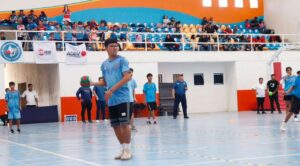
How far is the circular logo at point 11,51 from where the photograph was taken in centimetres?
2373

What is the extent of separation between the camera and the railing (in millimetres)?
25875

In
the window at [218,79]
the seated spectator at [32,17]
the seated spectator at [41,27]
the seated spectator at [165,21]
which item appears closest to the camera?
the seated spectator at [41,27]

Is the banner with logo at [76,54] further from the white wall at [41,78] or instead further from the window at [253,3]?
the window at [253,3]

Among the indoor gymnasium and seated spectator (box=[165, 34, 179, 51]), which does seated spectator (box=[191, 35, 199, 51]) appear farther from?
seated spectator (box=[165, 34, 179, 51])

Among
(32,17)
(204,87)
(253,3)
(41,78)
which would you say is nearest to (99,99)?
(41,78)

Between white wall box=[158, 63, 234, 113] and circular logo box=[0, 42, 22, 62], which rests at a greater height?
circular logo box=[0, 42, 22, 62]

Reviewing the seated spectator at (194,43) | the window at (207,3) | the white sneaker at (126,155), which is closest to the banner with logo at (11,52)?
the seated spectator at (194,43)

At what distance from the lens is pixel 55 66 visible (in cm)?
2586

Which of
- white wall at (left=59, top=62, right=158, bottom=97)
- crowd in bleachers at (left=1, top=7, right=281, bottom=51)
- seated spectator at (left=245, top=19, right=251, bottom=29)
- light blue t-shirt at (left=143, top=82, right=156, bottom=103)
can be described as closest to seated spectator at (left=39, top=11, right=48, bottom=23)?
crowd in bleachers at (left=1, top=7, right=281, bottom=51)

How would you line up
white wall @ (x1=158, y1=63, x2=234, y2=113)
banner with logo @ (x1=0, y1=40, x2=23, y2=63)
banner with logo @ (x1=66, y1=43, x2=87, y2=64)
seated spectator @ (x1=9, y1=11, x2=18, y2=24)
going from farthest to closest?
white wall @ (x1=158, y1=63, x2=234, y2=113), seated spectator @ (x1=9, y1=11, x2=18, y2=24), banner with logo @ (x1=66, y1=43, x2=87, y2=64), banner with logo @ (x1=0, y1=40, x2=23, y2=63)

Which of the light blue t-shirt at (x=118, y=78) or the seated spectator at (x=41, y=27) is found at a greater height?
the seated spectator at (x=41, y=27)

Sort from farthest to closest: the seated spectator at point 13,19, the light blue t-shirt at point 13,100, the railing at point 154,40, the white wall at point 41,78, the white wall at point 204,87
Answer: the white wall at point 204,87
the seated spectator at point 13,19
the white wall at point 41,78
the railing at point 154,40
the light blue t-shirt at point 13,100

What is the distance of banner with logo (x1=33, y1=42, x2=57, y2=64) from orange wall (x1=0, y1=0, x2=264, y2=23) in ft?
18.2

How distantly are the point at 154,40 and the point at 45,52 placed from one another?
7262 mm
